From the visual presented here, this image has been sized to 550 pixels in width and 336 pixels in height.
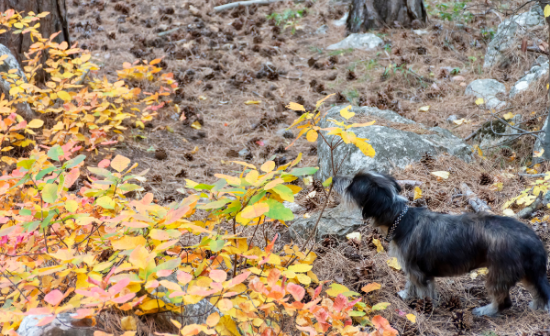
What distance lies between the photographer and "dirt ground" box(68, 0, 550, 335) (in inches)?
150

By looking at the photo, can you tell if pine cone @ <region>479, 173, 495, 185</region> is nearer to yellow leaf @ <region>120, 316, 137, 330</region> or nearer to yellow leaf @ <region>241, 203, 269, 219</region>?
yellow leaf @ <region>241, 203, 269, 219</region>

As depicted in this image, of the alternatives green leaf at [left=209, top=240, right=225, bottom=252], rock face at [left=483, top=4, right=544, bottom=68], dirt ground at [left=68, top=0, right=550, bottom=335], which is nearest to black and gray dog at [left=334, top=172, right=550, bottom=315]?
dirt ground at [left=68, top=0, right=550, bottom=335]

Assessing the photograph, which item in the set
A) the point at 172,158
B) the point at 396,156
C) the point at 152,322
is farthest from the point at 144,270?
the point at 172,158

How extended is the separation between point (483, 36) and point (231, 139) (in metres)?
6.06

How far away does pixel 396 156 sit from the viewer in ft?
16.9

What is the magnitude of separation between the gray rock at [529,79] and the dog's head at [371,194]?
435 cm

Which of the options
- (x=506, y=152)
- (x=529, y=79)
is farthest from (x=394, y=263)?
(x=529, y=79)

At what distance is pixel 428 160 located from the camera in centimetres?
519

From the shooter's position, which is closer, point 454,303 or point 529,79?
point 454,303

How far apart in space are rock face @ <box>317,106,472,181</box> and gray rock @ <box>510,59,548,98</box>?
5.89 feet

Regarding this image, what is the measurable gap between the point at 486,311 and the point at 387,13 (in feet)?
27.4

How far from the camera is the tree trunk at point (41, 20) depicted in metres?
6.21

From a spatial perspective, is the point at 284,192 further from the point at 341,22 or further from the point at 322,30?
the point at 341,22

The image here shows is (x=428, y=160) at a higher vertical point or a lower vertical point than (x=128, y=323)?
lower
